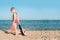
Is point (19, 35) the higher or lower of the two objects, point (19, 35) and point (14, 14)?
the lower

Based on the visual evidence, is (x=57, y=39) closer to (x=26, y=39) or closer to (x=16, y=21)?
(x=26, y=39)

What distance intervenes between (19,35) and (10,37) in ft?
3.50

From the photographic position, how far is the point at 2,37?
14.2 metres

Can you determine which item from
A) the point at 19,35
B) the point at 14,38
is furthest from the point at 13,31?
the point at 14,38

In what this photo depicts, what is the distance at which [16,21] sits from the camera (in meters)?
15.2

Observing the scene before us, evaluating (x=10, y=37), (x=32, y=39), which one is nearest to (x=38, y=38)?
(x=32, y=39)

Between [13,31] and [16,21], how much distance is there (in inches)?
27.5

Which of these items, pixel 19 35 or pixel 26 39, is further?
pixel 19 35

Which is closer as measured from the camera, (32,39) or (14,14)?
(32,39)

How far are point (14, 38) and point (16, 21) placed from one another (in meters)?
1.49

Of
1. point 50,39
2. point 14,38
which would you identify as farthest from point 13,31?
point 50,39

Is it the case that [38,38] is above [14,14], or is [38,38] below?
below

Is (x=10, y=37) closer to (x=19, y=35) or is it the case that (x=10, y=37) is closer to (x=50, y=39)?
(x=19, y=35)

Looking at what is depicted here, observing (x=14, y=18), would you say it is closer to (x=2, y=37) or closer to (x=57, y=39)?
(x=2, y=37)
